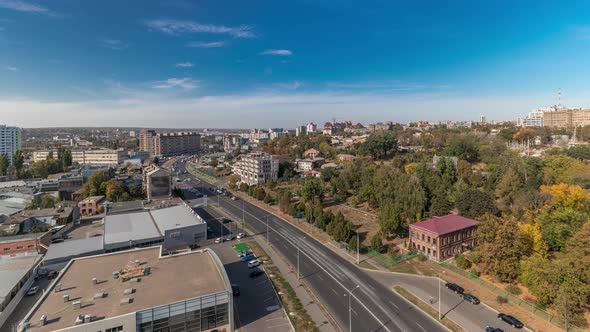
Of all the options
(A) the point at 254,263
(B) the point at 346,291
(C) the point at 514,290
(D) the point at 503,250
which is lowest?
(B) the point at 346,291

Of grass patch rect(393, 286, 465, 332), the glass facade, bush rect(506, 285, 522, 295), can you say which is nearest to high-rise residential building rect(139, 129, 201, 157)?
the glass facade

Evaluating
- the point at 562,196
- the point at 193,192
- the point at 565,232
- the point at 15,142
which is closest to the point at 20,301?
the point at 193,192

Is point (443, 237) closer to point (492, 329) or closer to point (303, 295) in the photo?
point (492, 329)

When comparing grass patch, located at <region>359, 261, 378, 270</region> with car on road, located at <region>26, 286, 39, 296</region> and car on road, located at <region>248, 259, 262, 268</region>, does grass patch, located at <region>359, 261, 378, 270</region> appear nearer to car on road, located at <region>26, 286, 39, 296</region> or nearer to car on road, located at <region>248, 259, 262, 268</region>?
car on road, located at <region>248, 259, 262, 268</region>

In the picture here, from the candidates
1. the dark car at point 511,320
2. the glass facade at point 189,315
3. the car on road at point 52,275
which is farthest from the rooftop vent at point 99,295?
the dark car at point 511,320

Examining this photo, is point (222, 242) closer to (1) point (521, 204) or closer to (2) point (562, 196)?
(1) point (521, 204)

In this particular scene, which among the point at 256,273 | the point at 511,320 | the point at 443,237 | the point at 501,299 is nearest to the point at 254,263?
the point at 256,273
